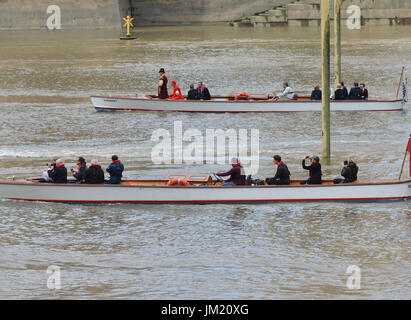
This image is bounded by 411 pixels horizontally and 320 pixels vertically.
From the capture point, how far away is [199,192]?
24.5m

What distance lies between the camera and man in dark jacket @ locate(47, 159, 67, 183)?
24750 millimetres

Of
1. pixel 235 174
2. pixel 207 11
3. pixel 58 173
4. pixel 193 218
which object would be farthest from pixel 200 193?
pixel 207 11

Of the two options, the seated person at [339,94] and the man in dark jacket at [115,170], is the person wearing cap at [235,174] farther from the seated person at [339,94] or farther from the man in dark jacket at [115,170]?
the seated person at [339,94]

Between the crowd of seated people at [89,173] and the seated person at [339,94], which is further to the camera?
the seated person at [339,94]

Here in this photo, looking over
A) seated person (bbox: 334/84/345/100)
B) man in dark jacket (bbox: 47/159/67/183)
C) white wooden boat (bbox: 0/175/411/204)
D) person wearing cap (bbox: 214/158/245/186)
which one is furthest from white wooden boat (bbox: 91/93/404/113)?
man in dark jacket (bbox: 47/159/67/183)

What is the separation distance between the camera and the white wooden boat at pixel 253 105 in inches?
1559

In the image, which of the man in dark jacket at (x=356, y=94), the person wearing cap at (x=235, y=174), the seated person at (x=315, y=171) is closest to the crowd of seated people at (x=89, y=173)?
the person wearing cap at (x=235, y=174)

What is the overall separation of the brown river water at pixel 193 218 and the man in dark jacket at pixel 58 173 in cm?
77

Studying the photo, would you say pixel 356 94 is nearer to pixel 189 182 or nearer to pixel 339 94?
pixel 339 94

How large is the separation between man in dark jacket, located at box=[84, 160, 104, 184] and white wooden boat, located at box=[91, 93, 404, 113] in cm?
1566

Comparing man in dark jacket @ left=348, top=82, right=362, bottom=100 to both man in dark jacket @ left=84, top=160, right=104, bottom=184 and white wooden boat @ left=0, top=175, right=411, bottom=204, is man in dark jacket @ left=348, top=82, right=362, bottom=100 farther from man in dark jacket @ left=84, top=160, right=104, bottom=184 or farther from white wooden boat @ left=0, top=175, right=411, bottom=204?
man in dark jacket @ left=84, top=160, right=104, bottom=184

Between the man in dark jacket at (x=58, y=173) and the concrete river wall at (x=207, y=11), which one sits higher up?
the concrete river wall at (x=207, y=11)
